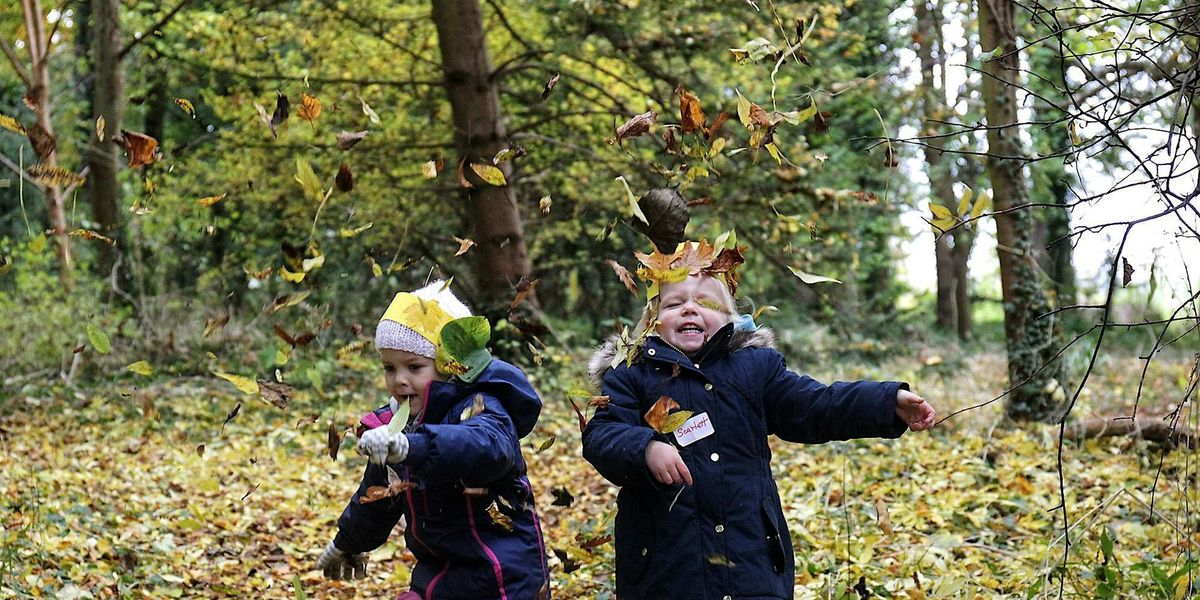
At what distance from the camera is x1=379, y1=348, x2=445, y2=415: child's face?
3318 millimetres

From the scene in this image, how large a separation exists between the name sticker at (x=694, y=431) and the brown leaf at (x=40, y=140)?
2492mm

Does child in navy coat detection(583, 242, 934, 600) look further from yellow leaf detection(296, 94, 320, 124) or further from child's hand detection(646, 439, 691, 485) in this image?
yellow leaf detection(296, 94, 320, 124)

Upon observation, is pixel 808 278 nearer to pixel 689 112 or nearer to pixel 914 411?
pixel 914 411

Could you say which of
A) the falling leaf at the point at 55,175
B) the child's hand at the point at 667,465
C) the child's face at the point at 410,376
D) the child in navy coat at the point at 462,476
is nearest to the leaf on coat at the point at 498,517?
the child in navy coat at the point at 462,476

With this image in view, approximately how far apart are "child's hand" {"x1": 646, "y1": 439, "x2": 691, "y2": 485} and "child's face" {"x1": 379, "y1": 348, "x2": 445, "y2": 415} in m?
0.72

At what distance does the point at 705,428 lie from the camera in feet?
10.8

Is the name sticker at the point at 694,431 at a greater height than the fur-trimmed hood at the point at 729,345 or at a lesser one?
lesser

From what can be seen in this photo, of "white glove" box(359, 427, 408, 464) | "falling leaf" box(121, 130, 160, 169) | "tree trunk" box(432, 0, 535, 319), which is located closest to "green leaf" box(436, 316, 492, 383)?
"white glove" box(359, 427, 408, 464)

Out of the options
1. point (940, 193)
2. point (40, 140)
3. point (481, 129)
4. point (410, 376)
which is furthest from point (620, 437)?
point (940, 193)

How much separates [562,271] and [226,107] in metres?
5.25

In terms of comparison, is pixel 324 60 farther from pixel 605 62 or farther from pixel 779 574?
pixel 779 574

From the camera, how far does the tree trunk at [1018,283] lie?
8367mm

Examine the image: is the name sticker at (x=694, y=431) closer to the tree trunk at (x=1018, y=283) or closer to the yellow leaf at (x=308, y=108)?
the yellow leaf at (x=308, y=108)

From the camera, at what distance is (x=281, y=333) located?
3.80m
